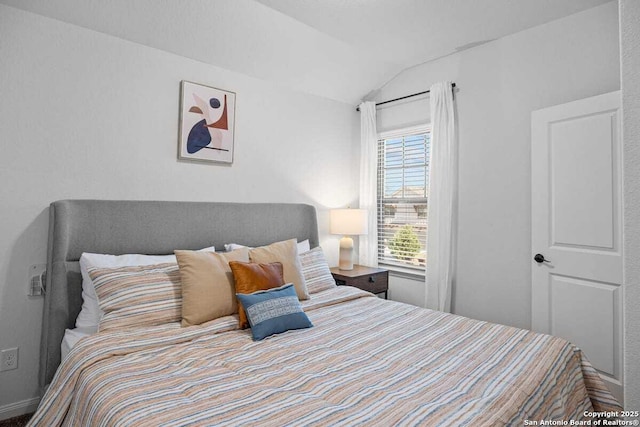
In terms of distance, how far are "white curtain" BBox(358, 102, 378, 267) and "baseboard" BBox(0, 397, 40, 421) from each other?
2.92 m

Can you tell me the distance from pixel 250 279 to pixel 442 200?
2007mm

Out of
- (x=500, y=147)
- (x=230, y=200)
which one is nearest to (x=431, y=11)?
(x=500, y=147)

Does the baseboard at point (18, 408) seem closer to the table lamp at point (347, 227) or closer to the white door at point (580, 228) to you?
the table lamp at point (347, 227)

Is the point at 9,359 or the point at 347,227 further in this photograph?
the point at 347,227

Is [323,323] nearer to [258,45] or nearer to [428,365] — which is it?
[428,365]

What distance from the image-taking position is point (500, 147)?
9.90 feet

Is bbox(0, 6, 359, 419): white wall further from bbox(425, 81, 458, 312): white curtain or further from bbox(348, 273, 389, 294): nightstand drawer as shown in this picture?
bbox(425, 81, 458, 312): white curtain

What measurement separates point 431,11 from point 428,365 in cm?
244

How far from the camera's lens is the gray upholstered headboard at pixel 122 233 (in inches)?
82.1

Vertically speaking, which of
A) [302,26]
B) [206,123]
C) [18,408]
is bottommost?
[18,408]

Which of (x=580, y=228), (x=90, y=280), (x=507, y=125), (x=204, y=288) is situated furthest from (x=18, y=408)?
(x=507, y=125)

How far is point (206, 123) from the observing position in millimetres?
2838

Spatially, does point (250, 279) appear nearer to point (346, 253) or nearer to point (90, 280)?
point (90, 280)

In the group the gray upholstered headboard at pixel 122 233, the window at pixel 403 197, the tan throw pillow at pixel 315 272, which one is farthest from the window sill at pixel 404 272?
the gray upholstered headboard at pixel 122 233
